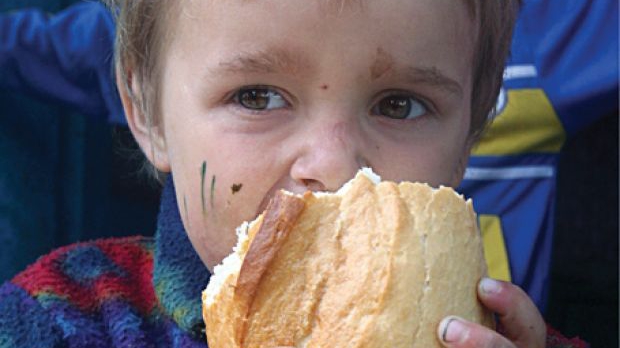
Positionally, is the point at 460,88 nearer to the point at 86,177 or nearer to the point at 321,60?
the point at 321,60

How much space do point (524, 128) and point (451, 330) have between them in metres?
1.58

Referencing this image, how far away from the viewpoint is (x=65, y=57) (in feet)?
8.69

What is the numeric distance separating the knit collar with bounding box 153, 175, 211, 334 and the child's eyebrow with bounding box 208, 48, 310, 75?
508 mm

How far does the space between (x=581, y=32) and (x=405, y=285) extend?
171 centimetres

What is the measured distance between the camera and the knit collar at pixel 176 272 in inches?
66.0

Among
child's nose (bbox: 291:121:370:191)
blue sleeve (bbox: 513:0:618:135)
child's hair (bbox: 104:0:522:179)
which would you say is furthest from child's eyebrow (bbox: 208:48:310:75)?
blue sleeve (bbox: 513:0:618:135)

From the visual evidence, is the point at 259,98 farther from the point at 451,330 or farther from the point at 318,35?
the point at 451,330

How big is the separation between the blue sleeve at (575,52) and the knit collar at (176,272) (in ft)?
4.06

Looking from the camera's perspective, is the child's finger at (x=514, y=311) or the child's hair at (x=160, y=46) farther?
the child's hair at (x=160, y=46)

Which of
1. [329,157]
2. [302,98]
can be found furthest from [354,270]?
[302,98]

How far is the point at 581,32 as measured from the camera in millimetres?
2512

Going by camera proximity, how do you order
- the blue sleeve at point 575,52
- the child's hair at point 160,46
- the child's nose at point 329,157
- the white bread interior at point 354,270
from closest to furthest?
the white bread interior at point 354,270, the child's nose at point 329,157, the child's hair at point 160,46, the blue sleeve at point 575,52

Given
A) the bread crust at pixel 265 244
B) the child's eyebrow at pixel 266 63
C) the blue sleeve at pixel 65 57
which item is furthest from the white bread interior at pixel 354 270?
the blue sleeve at pixel 65 57

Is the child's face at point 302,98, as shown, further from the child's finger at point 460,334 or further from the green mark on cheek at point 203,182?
the child's finger at point 460,334
